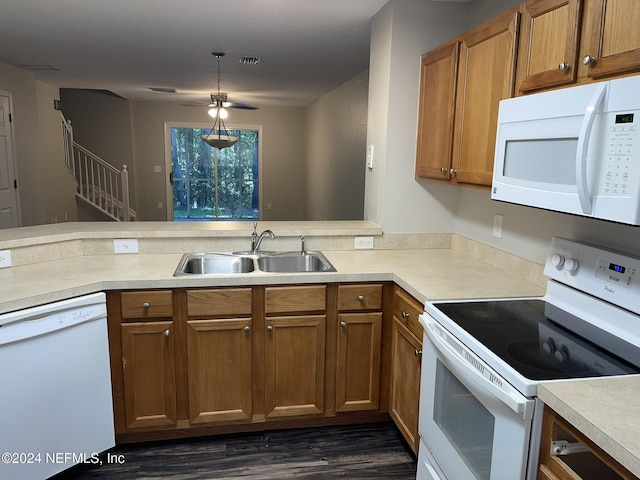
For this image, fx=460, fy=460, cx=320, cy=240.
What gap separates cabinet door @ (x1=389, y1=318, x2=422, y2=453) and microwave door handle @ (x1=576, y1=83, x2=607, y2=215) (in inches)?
38.4

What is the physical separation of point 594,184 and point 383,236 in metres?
1.65

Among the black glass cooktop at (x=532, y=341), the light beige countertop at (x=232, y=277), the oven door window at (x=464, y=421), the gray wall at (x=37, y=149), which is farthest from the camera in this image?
the gray wall at (x=37, y=149)

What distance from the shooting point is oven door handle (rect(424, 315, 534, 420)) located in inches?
48.1

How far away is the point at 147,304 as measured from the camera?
219 centimetres

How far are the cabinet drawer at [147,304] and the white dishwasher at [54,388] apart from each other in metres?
0.10

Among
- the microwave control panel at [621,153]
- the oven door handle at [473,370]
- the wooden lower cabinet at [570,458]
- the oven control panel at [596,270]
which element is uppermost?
the microwave control panel at [621,153]

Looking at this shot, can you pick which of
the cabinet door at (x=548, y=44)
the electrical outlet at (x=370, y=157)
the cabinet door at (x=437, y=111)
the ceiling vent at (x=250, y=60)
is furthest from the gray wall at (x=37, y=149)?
the cabinet door at (x=548, y=44)

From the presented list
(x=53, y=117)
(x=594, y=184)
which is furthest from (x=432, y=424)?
(x=53, y=117)

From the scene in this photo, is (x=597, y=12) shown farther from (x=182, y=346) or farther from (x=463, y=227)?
(x=182, y=346)

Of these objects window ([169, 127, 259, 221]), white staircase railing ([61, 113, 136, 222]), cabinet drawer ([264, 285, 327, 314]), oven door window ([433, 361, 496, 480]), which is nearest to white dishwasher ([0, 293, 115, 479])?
cabinet drawer ([264, 285, 327, 314])

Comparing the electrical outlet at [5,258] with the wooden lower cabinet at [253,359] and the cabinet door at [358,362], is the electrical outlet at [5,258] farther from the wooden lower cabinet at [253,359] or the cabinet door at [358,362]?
the cabinet door at [358,362]

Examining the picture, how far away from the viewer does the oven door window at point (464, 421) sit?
1427 millimetres

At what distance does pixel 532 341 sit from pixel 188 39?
135 inches

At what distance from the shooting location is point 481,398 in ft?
4.67
